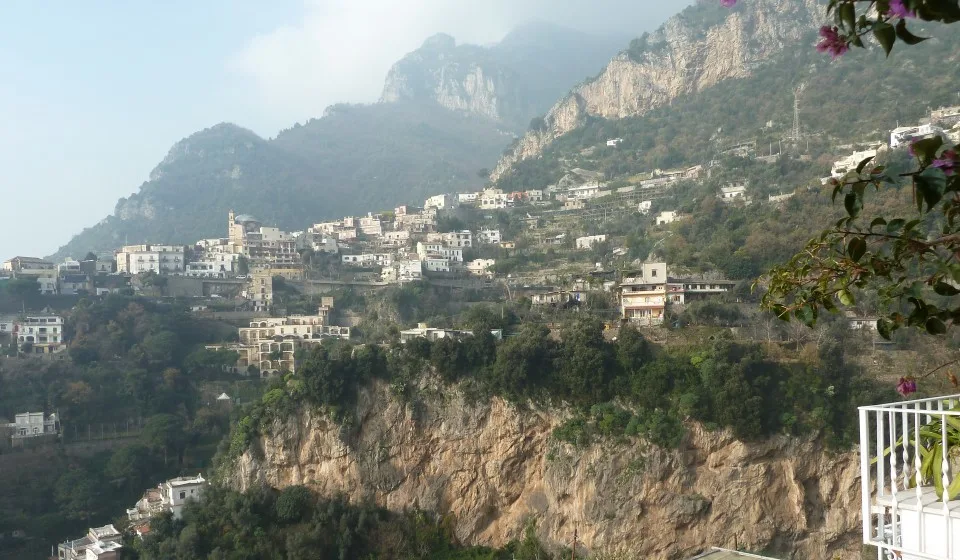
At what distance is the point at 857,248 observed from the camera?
245 centimetres

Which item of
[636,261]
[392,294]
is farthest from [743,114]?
[392,294]

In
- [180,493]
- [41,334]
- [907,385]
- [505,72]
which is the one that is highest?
[505,72]

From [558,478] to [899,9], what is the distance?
55.7ft

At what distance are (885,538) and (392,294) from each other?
27571 mm

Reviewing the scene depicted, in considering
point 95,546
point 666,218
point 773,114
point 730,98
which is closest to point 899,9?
point 95,546

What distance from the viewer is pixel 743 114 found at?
40.2 metres

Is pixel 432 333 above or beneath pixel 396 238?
beneath

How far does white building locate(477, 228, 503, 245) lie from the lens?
4012cm

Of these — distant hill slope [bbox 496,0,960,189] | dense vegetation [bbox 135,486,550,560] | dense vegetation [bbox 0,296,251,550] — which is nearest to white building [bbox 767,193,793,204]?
distant hill slope [bbox 496,0,960,189]

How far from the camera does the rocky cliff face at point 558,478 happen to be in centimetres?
1670

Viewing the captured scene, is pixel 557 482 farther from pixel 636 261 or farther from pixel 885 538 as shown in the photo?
pixel 885 538

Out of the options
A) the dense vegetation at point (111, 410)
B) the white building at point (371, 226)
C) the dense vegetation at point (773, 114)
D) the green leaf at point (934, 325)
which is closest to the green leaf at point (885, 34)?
the green leaf at point (934, 325)

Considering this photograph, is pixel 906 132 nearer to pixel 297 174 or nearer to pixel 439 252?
pixel 439 252

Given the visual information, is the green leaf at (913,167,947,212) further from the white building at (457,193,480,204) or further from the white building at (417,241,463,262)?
the white building at (457,193,480,204)
